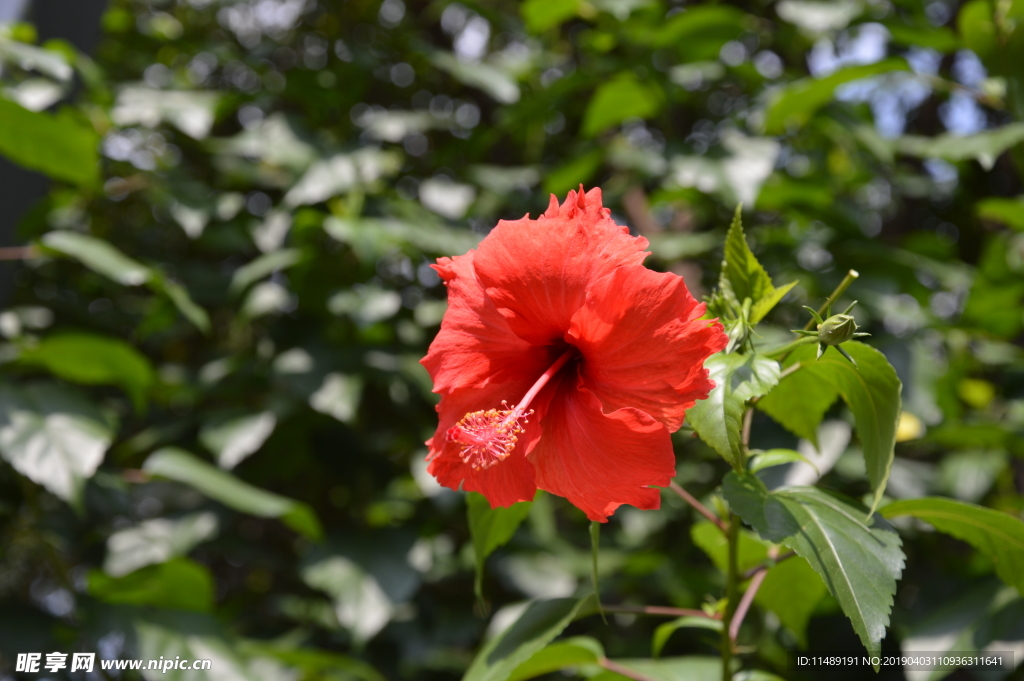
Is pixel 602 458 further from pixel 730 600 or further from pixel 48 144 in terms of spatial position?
pixel 48 144

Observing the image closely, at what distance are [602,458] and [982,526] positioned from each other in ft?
1.37

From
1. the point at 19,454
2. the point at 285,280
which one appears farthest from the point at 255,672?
the point at 285,280

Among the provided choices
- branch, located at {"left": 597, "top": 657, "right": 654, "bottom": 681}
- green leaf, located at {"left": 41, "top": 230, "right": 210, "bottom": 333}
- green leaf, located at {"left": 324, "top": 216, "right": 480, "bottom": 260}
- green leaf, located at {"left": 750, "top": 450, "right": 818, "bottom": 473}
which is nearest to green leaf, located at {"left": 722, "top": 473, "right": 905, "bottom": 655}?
green leaf, located at {"left": 750, "top": 450, "right": 818, "bottom": 473}

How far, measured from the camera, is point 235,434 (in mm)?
1542

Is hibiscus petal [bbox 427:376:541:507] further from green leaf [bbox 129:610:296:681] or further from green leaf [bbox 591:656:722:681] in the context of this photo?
green leaf [bbox 129:610:296:681]

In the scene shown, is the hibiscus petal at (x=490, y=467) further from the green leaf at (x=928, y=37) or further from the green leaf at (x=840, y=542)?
the green leaf at (x=928, y=37)

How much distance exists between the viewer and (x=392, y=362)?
1619mm

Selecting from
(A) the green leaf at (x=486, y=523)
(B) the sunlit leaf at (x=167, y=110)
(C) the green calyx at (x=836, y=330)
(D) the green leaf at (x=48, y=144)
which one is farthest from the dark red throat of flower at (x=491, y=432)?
(B) the sunlit leaf at (x=167, y=110)

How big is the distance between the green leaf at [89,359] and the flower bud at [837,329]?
1.39 metres

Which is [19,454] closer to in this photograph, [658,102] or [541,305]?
[541,305]

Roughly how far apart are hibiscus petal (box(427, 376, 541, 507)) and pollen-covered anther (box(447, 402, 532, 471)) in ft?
0.04

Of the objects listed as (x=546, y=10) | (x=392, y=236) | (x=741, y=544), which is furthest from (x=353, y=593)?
(x=546, y=10)

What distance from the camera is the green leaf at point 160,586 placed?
4.57ft

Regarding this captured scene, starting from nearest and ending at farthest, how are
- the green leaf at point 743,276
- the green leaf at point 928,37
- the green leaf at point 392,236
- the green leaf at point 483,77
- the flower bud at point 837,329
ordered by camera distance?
the flower bud at point 837,329 < the green leaf at point 743,276 < the green leaf at point 928,37 < the green leaf at point 392,236 < the green leaf at point 483,77
